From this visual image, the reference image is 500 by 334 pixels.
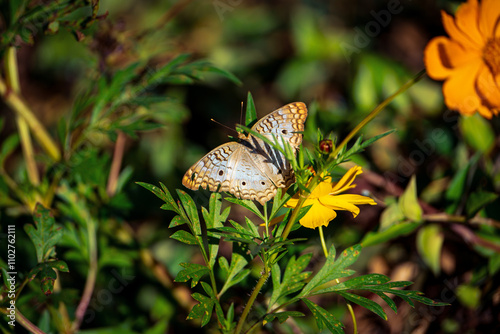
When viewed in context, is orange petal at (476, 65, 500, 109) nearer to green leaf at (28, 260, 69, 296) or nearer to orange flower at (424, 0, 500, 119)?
orange flower at (424, 0, 500, 119)

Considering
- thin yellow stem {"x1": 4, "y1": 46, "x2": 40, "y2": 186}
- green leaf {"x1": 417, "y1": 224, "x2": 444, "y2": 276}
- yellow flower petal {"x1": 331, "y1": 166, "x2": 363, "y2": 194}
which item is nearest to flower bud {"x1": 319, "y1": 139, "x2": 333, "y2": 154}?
yellow flower petal {"x1": 331, "y1": 166, "x2": 363, "y2": 194}

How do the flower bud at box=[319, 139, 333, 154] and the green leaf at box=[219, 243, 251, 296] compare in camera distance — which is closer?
the flower bud at box=[319, 139, 333, 154]

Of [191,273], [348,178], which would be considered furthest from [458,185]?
[191,273]

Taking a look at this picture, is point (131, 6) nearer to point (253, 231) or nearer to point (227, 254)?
point (227, 254)

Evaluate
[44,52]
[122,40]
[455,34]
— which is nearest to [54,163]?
[122,40]

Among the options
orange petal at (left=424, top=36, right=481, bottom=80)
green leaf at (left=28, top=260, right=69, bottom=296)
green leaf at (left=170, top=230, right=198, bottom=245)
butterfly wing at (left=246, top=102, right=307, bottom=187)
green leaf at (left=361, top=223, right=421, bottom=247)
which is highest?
orange petal at (left=424, top=36, right=481, bottom=80)

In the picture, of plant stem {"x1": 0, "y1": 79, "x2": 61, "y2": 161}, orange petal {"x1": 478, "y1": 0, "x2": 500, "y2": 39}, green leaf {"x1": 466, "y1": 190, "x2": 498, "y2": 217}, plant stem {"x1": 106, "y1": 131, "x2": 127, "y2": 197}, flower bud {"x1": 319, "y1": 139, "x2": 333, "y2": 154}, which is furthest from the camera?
plant stem {"x1": 106, "y1": 131, "x2": 127, "y2": 197}
